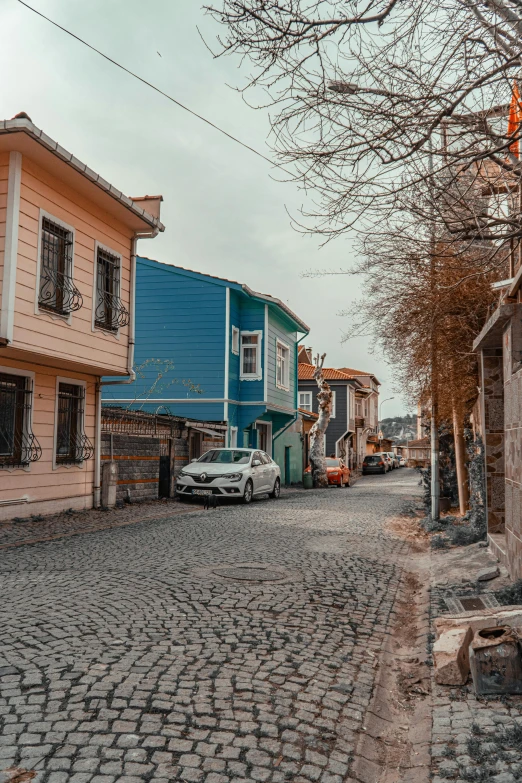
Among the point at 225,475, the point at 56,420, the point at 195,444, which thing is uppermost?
the point at 56,420

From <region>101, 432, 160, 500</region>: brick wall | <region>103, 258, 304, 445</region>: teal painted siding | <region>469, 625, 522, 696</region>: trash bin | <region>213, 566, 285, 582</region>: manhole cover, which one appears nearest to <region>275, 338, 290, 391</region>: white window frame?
<region>103, 258, 304, 445</region>: teal painted siding

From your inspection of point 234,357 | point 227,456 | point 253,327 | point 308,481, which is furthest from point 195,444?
point 308,481

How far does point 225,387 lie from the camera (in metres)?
22.9

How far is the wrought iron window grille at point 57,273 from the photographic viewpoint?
1191 cm

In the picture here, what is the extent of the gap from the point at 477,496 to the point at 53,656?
770cm

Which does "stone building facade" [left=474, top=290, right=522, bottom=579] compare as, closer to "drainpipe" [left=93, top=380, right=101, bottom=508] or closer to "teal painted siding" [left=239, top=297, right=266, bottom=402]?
"drainpipe" [left=93, top=380, right=101, bottom=508]

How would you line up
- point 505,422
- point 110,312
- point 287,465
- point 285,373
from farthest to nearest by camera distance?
point 287,465 → point 285,373 → point 110,312 → point 505,422

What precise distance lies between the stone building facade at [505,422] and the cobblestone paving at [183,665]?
135 centimetres

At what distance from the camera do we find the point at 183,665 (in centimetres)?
413

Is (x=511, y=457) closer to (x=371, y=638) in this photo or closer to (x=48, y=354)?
(x=371, y=638)

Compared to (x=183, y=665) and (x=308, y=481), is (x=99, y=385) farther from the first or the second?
(x=308, y=481)

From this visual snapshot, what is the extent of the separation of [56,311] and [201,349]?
441 inches

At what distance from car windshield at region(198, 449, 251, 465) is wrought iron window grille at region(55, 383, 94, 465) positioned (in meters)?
4.68

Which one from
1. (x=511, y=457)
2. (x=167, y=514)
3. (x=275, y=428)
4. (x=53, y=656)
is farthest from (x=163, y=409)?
(x=53, y=656)
